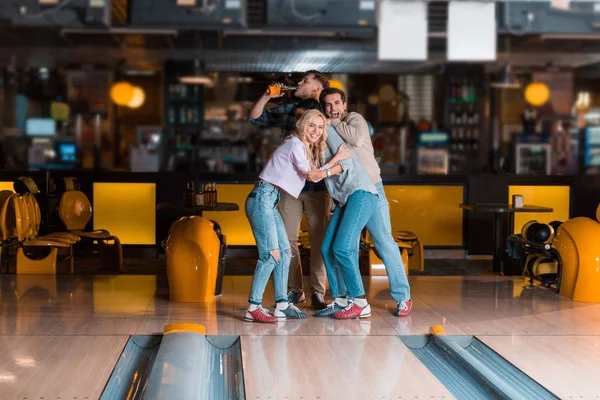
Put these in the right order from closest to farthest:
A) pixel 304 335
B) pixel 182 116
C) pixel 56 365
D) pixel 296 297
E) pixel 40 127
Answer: pixel 56 365 < pixel 304 335 < pixel 296 297 < pixel 182 116 < pixel 40 127

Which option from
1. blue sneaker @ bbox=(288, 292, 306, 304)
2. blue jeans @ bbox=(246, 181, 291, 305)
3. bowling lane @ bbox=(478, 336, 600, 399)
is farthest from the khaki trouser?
bowling lane @ bbox=(478, 336, 600, 399)

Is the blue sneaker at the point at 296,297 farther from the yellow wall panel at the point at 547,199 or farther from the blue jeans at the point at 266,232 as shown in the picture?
the yellow wall panel at the point at 547,199

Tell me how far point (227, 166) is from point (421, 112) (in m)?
3.65

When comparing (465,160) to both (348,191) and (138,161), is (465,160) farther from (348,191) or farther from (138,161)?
(348,191)

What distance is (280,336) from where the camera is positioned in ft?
17.3

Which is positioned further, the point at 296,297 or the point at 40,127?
the point at 40,127

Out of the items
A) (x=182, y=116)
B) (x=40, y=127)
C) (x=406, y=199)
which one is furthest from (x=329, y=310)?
(x=40, y=127)

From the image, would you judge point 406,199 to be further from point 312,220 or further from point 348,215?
point 348,215

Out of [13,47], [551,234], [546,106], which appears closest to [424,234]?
[551,234]

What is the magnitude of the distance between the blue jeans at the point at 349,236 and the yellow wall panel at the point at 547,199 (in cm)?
542

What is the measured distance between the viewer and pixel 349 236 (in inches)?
220

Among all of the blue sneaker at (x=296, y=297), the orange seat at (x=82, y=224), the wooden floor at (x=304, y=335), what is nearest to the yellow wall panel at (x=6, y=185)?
the orange seat at (x=82, y=224)

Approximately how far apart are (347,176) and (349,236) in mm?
379

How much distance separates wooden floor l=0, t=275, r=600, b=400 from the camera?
4254 mm
